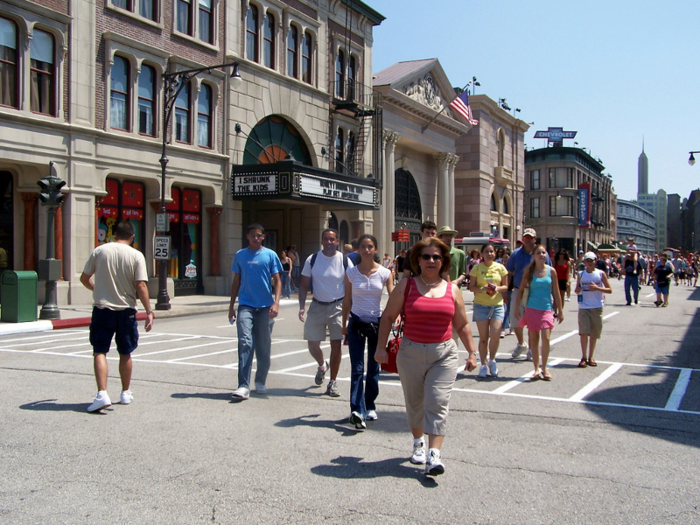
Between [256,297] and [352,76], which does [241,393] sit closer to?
[256,297]

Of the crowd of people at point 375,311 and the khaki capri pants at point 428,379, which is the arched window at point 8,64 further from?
the khaki capri pants at point 428,379

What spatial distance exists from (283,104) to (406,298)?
2370cm

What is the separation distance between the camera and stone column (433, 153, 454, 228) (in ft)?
144

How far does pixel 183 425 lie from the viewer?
606 cm

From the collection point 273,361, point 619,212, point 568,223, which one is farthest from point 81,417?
point 619,212

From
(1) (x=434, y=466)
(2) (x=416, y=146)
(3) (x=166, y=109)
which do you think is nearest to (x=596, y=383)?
(1) (x=434, y=466)

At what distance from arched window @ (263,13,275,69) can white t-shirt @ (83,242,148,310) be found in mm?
21573

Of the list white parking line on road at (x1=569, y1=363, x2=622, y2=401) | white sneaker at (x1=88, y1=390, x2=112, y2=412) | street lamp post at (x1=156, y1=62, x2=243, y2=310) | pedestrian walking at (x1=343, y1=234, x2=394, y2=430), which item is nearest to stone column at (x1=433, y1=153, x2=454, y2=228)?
street lamp post at (x1=156, y1=62, x2=243, y2=310)

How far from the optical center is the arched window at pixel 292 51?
2825cm

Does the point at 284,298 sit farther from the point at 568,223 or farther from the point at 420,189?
the point at 568,223

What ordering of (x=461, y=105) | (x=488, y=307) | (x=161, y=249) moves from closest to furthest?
(x=488, y=307) → (x=161, y=249) → (x=461, y=105)

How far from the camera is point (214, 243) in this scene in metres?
25.0

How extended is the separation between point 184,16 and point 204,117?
3480 millimetres

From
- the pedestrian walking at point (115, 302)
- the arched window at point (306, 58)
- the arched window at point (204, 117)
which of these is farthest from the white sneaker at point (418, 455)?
the arched window at point (306, 58)
